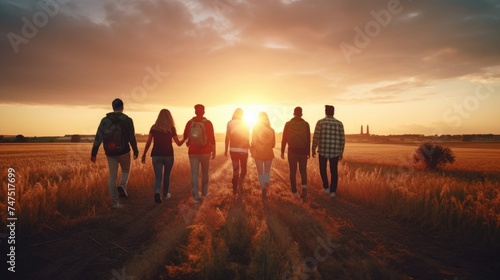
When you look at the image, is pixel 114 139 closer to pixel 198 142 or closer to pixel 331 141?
pixel 198 142

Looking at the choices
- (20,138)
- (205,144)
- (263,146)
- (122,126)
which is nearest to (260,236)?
(205,144)

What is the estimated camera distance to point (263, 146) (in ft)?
32.9

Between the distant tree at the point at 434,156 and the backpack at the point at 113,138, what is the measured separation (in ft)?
76.1

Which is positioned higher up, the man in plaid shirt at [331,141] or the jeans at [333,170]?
the man in plaid shirt at [331,141]

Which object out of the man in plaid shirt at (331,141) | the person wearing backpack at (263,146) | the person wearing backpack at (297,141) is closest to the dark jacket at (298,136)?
the person wearing backpack at (297,141)

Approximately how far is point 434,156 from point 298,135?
733 inches

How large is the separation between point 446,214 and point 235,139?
5.75 metres

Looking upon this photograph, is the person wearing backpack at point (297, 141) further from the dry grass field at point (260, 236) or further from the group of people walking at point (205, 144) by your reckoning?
the dry grass field at point (260, 236)

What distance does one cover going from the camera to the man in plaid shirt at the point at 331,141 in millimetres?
9847

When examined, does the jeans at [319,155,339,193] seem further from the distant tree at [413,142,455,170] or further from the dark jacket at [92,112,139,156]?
the distant tree at [413,142,455,170]

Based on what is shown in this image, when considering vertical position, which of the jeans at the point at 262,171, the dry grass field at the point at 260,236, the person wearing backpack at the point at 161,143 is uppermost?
the person wearing backpack at the point at 161,143

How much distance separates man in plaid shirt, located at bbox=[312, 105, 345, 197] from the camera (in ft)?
32.3

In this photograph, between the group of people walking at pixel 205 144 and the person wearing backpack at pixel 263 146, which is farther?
the person wearing backpack at pixel 263 146

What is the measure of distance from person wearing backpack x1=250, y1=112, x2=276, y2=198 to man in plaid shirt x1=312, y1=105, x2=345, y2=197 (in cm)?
143
